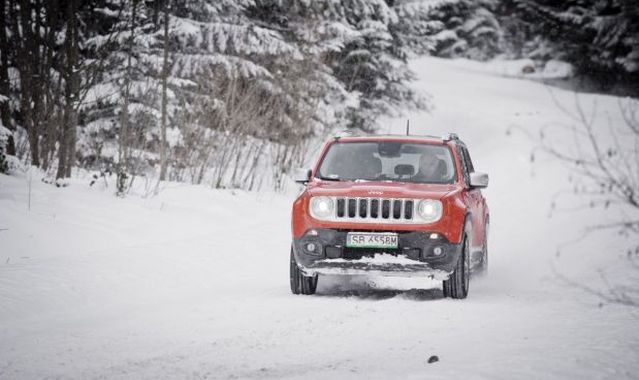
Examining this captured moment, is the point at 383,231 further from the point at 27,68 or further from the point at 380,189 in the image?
the point at 27,68

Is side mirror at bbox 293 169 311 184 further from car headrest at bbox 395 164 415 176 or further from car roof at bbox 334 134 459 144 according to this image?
Result: car headrest at bbox 395 164 415 176

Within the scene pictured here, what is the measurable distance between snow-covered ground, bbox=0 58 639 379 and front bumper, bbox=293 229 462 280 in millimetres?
341

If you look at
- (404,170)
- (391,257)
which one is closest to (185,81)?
(404,170)

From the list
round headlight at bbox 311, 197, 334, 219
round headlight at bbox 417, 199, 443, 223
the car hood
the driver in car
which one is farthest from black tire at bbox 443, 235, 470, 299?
round headlight at bbox 311, 197, 334, 219

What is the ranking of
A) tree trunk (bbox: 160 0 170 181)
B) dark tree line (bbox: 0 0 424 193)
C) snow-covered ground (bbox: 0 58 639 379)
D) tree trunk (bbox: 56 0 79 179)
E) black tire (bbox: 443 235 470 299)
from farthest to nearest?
tree trunk (bbox: 160 0 170 181) → dark tree line (bbox: 0 0 424 193) → tree trunk (bbox: 56 0 79 179) → black tire (bbox: 443 235 470 299) → snow-covered ground (bbox: 0 58 639 379)

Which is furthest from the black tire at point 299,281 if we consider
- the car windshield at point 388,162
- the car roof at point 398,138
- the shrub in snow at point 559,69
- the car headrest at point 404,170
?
the shrub in snow at point 559,69

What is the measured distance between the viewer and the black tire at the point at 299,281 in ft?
28.0

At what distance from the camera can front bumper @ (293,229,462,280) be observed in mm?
8016

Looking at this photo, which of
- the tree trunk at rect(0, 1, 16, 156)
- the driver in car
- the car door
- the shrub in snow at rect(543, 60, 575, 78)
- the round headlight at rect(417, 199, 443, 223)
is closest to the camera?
the round headlight at rect(417, 199, 443, 223)

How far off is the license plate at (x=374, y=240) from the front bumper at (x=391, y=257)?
0.18 feet

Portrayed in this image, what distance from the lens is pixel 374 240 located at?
26.5ft

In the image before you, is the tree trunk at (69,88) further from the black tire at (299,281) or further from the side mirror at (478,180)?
the side mirror at (478,180)

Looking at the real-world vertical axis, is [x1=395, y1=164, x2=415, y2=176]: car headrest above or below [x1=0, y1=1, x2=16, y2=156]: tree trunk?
below

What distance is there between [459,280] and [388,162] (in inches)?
74.1
